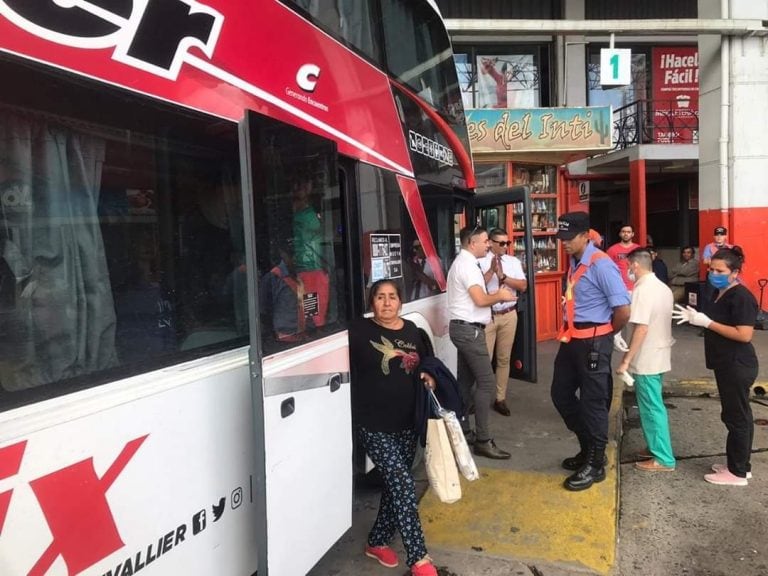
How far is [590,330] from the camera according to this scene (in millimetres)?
4004

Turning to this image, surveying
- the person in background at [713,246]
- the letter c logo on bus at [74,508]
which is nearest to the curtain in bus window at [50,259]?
the letter c logo on bus at [74,508]

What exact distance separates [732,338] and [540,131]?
19.1ft

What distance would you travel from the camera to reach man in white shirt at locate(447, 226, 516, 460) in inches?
176

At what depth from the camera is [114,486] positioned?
1802 mm

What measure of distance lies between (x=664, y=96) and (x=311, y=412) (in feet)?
44.4

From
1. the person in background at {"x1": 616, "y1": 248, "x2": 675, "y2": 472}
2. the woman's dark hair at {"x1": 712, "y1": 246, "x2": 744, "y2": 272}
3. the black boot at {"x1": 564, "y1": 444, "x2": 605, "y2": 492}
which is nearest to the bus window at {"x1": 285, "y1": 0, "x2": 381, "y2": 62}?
the person in background at {"x1": 616, "y1": 248, "x2": 675, "y2": 472}

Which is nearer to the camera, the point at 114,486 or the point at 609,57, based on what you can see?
the point at 114,486

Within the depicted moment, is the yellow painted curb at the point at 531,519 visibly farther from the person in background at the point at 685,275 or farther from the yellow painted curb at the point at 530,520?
the person in background at the point at 685,275

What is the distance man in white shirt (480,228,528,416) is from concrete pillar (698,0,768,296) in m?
5.84

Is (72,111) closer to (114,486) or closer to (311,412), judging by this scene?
(114,486)

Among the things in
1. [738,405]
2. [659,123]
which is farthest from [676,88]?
[738,405]

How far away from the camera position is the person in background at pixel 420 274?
4.30 m

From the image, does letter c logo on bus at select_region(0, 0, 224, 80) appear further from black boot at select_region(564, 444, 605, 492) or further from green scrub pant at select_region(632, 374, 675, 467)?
green scrub pant at select_region(632, 374, 675, 467)

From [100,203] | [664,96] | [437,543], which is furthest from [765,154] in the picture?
[100,203]
